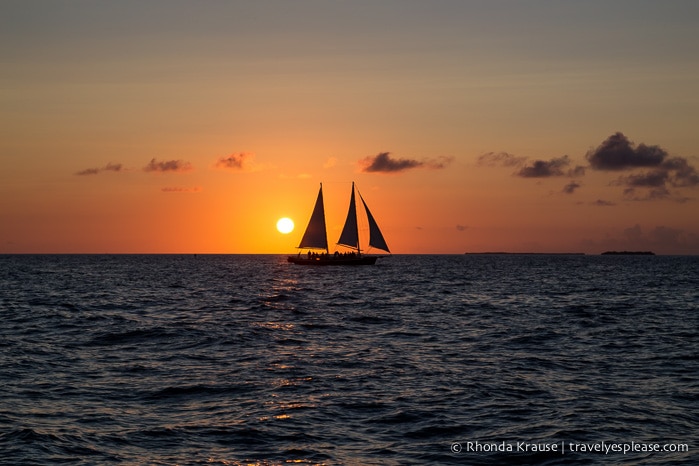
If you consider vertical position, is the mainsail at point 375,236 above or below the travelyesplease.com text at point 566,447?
above

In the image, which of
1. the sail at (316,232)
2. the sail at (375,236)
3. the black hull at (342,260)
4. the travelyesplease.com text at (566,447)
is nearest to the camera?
the travelyesplease.com text at (566,447)

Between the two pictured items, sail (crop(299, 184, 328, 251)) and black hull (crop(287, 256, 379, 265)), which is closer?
sail (crop(299, 184, 328, 251))

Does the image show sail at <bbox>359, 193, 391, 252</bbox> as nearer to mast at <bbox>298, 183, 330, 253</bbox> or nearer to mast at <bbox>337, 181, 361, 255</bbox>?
mast at <bbox>337, 181, 361, 255</bbox>

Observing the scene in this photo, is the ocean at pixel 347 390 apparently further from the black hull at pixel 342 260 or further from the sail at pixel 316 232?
the black hull at pixel 342 260

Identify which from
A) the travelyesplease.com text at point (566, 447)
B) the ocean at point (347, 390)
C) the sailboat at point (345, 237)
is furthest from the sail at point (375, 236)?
the travelyesplease.com text at point (566, 447)

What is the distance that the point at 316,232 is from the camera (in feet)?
488

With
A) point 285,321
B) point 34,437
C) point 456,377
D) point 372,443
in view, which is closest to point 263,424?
point 372,443

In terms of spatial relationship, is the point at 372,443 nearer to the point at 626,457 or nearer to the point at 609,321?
the point at 626,457

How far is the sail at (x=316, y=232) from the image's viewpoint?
148 m

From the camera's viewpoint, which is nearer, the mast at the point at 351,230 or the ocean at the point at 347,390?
the ocean at the point at 347,390

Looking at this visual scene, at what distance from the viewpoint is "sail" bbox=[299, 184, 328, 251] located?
14750cm

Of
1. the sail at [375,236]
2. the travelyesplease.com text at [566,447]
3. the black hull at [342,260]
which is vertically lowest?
the travelyesplease.com text at [566,447]

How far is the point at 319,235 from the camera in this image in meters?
149

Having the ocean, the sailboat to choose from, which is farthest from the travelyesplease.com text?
the sailboat
